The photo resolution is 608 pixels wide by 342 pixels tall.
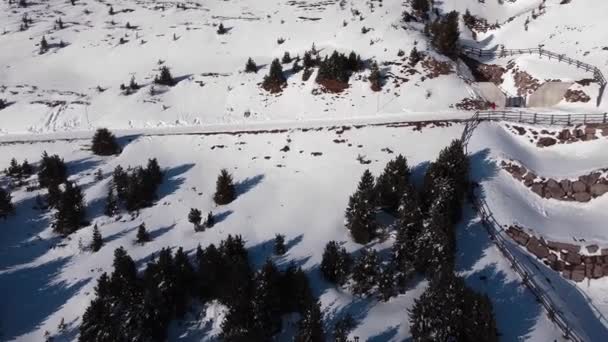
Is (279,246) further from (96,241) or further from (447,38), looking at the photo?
(447,38)

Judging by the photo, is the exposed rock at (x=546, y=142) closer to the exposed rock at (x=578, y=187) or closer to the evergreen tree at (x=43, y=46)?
the exposed rock at (x=578, y=187)

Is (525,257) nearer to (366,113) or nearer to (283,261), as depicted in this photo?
(283,261)

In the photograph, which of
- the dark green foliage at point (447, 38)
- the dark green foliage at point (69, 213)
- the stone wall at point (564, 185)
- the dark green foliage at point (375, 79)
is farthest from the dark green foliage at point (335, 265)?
the dark green foliage at point (447, 38)

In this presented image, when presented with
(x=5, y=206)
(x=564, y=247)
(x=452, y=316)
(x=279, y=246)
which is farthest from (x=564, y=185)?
(x=5, y=206)

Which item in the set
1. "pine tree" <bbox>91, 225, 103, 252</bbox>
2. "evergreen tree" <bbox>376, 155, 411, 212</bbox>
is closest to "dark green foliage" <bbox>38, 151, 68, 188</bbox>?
"pine tree" <bbox>91, 225, 103, 252</bbox>

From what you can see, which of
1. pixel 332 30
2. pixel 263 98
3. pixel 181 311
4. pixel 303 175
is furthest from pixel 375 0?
pixel 181 311

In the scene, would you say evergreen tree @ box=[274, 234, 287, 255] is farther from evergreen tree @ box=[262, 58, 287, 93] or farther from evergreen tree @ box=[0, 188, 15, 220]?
evergreen tree @ box=[262, 58, 287, 93]
